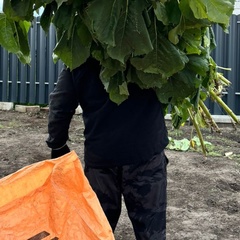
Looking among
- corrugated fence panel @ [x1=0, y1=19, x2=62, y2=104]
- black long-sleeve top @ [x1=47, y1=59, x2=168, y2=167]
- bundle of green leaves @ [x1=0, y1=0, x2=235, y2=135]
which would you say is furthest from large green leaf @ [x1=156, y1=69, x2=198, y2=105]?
corrugated fence panel @ [x1=0, y1=19, x2=62, y2=104]

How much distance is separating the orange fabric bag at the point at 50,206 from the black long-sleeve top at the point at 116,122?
70cm

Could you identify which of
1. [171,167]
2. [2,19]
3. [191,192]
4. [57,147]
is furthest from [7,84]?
[2,19]

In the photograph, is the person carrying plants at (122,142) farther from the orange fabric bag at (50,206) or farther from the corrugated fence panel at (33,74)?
the corrugated fence panel at (33,74)

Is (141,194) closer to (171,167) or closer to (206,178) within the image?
(206,178)

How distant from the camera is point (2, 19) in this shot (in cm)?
185

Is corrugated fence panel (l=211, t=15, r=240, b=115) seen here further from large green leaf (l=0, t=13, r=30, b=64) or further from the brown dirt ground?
large green leaf (l=0, t=13, r=30, b=64)

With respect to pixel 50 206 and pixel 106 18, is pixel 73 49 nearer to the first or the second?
pixel 106 18

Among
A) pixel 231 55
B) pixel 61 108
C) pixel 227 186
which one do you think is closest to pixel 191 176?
pixel 227 186

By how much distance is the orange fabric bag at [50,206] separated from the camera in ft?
5.40

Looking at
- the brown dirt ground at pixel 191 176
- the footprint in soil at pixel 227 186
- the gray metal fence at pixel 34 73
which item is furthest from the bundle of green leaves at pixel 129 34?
the gray metal fence at pixel 34 73

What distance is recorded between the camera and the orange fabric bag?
5.40ft

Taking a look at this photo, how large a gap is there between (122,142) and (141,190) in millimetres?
270

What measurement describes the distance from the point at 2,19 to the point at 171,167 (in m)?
3.83

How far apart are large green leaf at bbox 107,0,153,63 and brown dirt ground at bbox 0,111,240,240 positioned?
2.18 m
